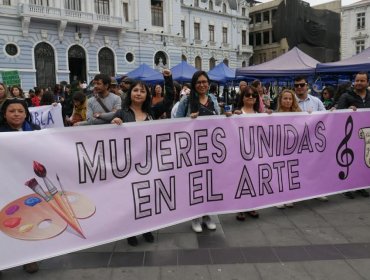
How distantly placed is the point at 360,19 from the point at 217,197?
58500 millimetres

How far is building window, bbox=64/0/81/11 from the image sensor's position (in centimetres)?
2768

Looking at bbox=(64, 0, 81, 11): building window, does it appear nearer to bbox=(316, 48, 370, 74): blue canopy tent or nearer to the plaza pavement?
bbox=(316, 48, 370, 74): blue canopy tent

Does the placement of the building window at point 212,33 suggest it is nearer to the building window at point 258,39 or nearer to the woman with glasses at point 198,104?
the building window at point 258,39

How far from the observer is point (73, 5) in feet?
92.1

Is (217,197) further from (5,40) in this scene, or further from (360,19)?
(360,19)

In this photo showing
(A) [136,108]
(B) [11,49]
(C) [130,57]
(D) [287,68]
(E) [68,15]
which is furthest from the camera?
(C) [130,57]

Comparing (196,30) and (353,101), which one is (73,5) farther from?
(353,101)

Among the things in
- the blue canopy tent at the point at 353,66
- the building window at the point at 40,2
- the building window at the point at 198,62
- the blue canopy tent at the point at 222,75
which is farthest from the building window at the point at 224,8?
the blue canopy tent at the point at 353,66

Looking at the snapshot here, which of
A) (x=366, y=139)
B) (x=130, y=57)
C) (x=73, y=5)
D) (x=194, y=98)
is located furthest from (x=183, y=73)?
(x=130, y=57)

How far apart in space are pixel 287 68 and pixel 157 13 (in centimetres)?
2342

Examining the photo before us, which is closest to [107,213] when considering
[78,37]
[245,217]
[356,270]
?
[245,217]

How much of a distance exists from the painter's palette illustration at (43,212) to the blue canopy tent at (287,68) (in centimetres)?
1014

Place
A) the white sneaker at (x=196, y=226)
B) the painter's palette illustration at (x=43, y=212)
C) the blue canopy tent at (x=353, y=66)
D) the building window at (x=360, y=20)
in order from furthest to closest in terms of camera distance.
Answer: the building window at (x=360, y=20), the blue canopy tent at (x=353, y=66), the white sneaker at (x=196, y=226), the painter's palette illustration at (x=43, y=212)

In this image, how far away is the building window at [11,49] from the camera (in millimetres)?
25120
